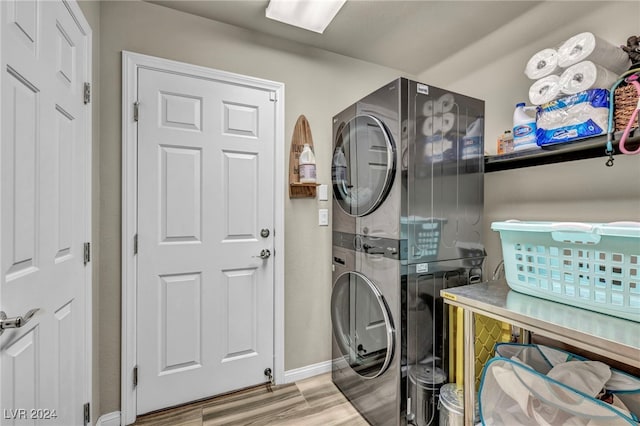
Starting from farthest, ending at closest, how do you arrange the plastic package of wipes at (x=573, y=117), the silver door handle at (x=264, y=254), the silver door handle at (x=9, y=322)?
the silver door handle at (x=264, y=254) → the plastic package of wipes at (x=573, y=117) → the silver door handle at (x=9, y=322)

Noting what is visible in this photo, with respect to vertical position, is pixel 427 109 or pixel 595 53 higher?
pixel 595 53

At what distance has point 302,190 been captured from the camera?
6.98 feet

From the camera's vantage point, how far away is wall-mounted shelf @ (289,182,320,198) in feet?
6.83

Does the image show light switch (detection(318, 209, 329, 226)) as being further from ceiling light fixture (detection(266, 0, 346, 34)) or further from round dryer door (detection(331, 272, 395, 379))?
ceiling light fixture (detection(266, 0, 346, 34))

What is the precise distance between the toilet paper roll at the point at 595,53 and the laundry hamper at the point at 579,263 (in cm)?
78

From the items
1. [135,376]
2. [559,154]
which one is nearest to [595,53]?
[559,154]

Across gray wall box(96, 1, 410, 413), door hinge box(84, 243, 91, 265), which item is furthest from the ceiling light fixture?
door hinge box(84, 243, 91, 265)

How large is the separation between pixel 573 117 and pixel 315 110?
1565mm

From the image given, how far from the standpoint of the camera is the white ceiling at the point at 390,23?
1.74 meters

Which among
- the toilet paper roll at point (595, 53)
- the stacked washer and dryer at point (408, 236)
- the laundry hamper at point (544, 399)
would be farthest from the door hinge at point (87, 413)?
the toilet paper roll at point (595, 53)

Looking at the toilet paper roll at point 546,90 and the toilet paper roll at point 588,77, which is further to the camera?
the toilet paper roll at point 546,90

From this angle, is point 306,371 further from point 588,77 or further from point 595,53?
point 595,53

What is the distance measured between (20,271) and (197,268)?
3.20 feet

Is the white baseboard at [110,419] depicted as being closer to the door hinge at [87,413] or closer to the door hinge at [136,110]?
the door hinge at [87,413]
